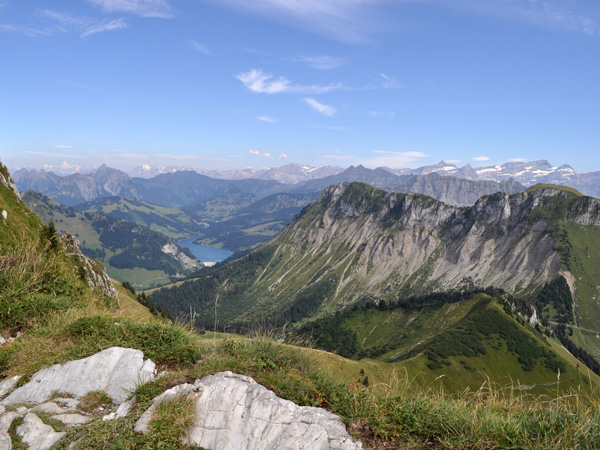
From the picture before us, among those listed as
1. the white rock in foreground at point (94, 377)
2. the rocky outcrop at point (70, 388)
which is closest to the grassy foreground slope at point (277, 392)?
the rocky outcrop at point (70, 388)

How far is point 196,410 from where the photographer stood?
20.4ft

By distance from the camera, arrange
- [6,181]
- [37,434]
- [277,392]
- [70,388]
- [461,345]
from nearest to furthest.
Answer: [37,434] → [277,392] → [70,388] → [6,181] → [461,345]

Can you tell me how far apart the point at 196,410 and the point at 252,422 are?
1135 millimetres

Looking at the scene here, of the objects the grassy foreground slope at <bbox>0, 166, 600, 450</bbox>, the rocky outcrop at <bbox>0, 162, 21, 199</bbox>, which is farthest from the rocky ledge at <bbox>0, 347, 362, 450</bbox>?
the rocky outcrop at <bbox>0, 162, 21, 199</bbox>

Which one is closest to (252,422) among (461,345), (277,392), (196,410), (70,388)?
(277,392)

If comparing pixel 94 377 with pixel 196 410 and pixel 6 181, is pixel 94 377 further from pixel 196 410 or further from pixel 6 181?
pixel 6 181

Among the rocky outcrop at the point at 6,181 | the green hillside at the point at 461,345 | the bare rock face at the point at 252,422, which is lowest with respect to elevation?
the green hillside at the point at 461,345

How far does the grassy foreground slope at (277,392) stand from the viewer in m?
5.58

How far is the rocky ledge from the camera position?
229 inches

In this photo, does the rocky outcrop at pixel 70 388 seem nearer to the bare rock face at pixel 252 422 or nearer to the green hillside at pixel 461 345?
the bare rock face at pixel 252 422

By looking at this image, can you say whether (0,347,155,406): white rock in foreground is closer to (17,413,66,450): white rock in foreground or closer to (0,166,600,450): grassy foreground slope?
(0,166,600,450): grassy foreground slope

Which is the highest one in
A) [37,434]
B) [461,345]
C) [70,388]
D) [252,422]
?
[252,422]

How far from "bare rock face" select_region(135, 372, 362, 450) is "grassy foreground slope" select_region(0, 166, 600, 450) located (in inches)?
10.7

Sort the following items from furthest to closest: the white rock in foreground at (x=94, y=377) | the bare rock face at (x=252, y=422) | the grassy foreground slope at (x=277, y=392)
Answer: the white rock in foreground at (x=94, y=377)
the bare rock face at (x=252, y=422)
the grassy foreground slope at (x=277, y=392)
